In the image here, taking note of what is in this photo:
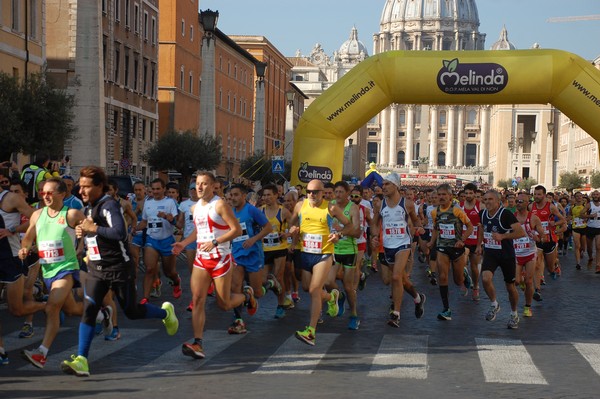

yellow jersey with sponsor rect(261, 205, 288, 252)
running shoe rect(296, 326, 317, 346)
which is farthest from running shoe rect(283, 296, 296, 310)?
running shoe rect(296, 326, 317, 346)

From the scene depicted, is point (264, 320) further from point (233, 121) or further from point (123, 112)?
point (233, 121)

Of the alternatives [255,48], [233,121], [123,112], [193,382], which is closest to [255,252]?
[193,382]

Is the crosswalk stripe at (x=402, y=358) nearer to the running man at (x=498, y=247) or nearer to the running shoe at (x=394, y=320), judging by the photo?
the running shoe at (x=394, y=320)

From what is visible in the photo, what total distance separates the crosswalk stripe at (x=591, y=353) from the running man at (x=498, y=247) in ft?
5.95

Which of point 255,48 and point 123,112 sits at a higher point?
point 255,48

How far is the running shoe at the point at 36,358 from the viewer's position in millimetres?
8586

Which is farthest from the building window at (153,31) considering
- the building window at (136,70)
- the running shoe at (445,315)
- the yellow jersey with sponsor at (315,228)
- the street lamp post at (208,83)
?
the yellow jersey with sponsor at (315,228)

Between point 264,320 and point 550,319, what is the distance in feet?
11.8

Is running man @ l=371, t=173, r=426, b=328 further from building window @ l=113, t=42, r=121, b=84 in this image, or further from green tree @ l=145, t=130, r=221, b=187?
building window @ l=113, t=42, r=121, b=84

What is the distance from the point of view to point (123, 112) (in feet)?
154

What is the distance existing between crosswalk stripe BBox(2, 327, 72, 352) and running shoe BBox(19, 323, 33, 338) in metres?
0.05

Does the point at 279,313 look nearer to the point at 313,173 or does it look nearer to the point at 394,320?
the point at 394,320

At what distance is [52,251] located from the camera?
9.19 m

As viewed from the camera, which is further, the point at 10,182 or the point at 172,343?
the point at 10,182
